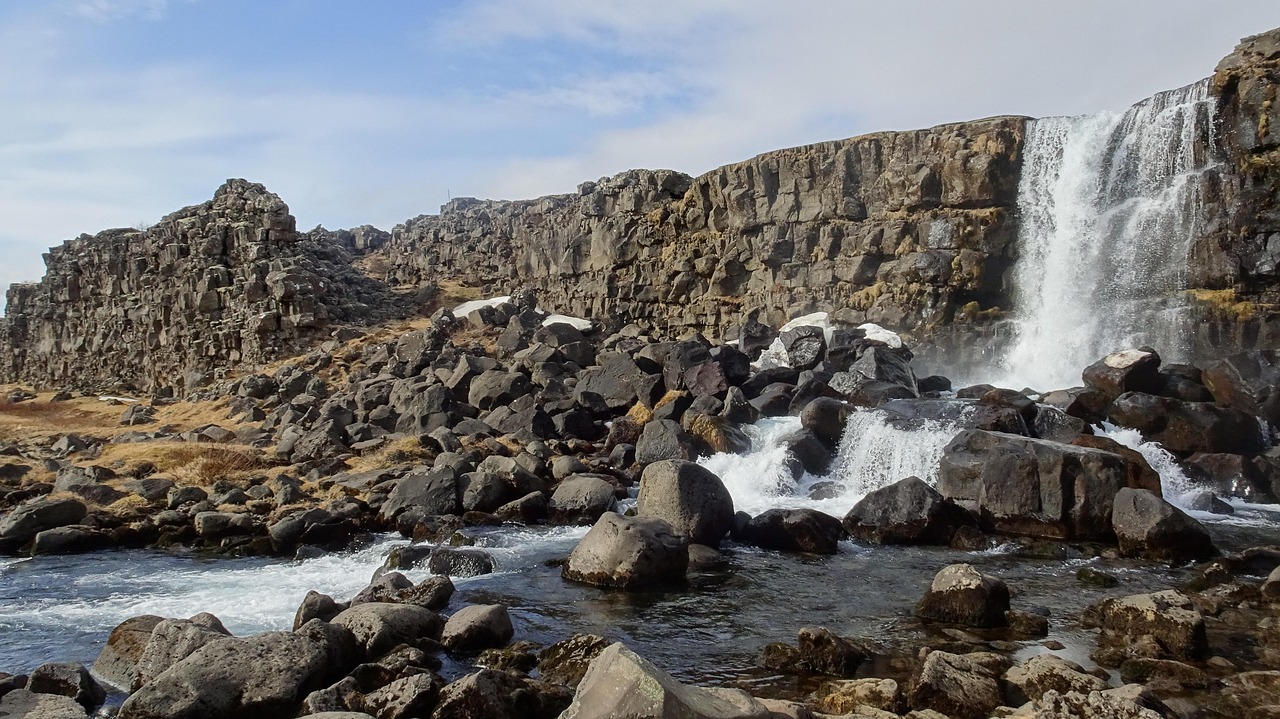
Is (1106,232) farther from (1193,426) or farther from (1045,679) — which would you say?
(1045,679)

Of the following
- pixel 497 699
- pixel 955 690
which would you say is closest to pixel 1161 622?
pixel 955 690

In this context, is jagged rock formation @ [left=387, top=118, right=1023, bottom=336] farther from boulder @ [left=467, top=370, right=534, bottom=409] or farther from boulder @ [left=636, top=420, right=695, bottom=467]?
boulder @ [left=636, top=420, right=695, bottom=467]

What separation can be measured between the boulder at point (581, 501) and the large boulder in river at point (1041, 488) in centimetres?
663

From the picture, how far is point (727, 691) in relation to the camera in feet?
23.7

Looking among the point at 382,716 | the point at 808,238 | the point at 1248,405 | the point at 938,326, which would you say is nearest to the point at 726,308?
the point at 808,238

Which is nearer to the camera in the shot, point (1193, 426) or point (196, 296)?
point (1193, 426)

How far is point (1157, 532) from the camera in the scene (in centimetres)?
1374

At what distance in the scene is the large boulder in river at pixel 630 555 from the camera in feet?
42.0

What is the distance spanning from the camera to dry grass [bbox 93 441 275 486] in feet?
68.6

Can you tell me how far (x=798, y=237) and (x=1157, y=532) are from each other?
23.4m

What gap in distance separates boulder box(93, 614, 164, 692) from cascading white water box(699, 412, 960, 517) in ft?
36.2

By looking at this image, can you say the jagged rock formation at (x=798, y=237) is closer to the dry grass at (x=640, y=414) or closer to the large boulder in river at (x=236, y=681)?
the dry grass at (x=640, y=414)

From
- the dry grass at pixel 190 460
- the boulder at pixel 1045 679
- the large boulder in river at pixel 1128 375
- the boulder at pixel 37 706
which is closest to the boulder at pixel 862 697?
the boulder at pixel 1045 679

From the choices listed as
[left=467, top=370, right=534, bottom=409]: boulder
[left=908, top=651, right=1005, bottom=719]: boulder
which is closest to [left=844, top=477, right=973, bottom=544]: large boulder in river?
[left=908, top=651, right=1005, bottom=719]: boulder
